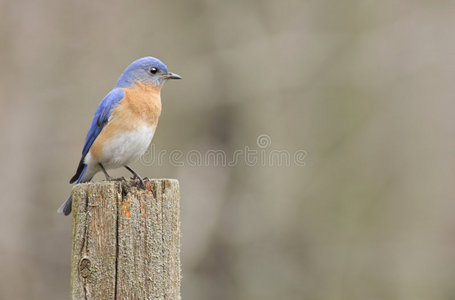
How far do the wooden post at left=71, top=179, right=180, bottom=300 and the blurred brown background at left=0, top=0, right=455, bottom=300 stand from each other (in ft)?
18.8

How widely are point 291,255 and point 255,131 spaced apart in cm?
197

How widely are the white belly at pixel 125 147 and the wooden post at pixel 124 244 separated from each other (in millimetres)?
1977

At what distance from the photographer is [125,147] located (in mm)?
5348

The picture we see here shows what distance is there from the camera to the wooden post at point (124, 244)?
3.19m

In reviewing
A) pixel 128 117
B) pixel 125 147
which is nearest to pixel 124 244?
pixel 125 147

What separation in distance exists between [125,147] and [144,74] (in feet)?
2.90

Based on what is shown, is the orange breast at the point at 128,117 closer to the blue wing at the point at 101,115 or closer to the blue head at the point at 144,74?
the blue wing at the point at 101,115

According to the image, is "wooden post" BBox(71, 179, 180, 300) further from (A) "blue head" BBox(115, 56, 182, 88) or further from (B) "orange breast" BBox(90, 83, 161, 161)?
(A) "blue head" BBox(115, 56, 182, 88)

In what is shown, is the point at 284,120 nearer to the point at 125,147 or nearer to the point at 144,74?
the point at 144,74

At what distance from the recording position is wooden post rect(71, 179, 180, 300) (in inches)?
126

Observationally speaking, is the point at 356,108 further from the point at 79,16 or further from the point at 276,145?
the point at 79,16

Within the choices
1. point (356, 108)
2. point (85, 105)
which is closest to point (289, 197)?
point (356, 108)

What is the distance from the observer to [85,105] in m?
9.20

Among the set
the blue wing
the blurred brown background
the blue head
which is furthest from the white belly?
the blurred brown background
